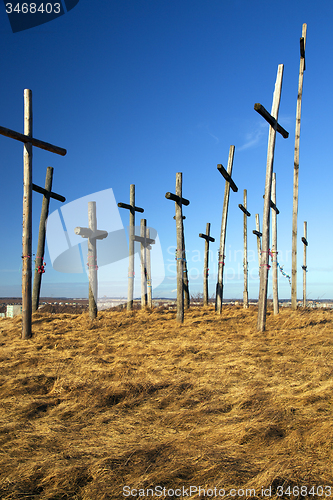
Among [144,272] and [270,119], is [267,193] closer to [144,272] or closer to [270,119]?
[270,119]

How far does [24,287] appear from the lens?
28.2ft

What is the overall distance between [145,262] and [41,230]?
5.63 meters

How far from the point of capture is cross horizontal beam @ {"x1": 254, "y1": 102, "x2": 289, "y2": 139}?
8438 mm

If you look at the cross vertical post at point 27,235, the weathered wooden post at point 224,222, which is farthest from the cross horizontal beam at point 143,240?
the cross vertical post at point 27,235

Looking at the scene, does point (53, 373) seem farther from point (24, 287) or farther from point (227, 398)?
point (24, 287)

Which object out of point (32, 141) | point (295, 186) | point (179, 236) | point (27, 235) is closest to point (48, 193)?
point (32, 141)

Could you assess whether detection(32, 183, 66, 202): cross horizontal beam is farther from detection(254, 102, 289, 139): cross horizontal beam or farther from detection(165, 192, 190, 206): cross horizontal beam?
detection(254, 102, 289, 139): cross horizontal beam

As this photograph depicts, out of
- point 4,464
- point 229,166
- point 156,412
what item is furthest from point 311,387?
point 229,166

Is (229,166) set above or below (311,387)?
above

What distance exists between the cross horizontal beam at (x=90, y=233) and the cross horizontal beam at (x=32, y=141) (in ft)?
8.06

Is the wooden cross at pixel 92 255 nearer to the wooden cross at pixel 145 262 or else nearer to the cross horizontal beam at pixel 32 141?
the cross horizontal beam at pixel 32 141

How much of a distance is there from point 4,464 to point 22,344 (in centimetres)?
559

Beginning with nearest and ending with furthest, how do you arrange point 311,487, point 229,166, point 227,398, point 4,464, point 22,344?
point 311,487
point 4,464
point 227,398
point 22,344
point 229,166

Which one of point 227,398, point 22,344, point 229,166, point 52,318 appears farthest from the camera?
point 229,166
